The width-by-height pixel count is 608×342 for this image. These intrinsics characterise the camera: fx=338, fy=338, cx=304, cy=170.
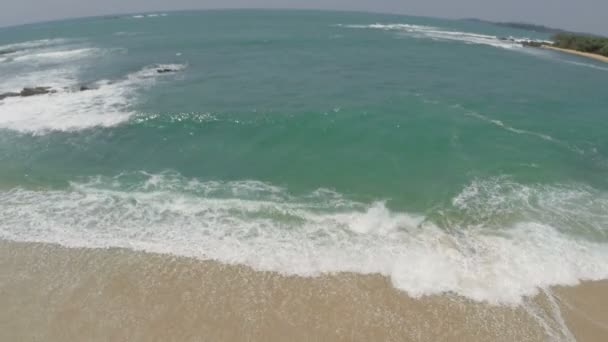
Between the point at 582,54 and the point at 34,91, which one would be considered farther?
the point at 582,54

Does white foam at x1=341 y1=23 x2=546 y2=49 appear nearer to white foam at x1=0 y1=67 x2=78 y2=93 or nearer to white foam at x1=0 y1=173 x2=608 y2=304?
white foam at x1=0 y1=173 x2=608 y2=304

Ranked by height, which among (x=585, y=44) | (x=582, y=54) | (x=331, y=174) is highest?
(x=585, y=44)

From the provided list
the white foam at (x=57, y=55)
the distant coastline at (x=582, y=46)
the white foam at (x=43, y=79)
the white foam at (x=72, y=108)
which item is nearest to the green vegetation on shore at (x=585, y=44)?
the distant coastline at (x=582, y=46)

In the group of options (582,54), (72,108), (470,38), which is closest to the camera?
(72,108)

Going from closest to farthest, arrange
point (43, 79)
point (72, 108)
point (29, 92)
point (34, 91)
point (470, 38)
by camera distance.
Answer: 1. point (72, 108)
2. point (29, 92)
3. point (34, 91)
4. point (43, 79)
5. point (470, 38)

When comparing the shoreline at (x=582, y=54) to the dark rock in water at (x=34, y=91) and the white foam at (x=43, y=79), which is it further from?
the white foam at (x=43, y=79)

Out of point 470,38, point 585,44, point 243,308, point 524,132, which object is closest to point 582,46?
point 585,44

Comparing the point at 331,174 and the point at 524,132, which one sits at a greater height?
the point at 524,132

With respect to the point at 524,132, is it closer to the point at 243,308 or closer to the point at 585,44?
the point at 243,308
